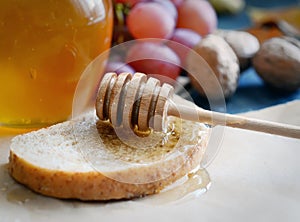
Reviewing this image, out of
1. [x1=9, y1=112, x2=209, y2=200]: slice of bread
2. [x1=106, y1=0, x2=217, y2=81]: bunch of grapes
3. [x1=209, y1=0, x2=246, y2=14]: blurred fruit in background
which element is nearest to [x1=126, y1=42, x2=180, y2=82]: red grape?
[x1=106, y1=0, x2=217, y2=81]: bunch of grapes

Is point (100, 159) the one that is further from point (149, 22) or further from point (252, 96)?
point (252, 96)

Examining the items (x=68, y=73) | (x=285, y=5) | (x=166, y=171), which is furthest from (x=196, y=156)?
(x=285, y=5)

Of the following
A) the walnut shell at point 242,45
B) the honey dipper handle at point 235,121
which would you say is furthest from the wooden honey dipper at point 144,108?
the walnut shell at point 242,45

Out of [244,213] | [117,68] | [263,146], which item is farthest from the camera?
[117,68]

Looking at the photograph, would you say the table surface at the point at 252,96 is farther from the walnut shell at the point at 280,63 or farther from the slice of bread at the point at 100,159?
the slice of bread at the point at 100,159

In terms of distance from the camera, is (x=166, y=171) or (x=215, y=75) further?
(x=215, y=75)

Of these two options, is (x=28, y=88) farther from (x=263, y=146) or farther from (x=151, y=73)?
(x=263, y=146)
